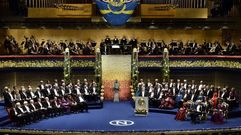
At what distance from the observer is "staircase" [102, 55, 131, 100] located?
26.3 m

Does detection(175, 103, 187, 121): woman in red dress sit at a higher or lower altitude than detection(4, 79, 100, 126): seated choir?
lower

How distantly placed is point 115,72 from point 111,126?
7.55m

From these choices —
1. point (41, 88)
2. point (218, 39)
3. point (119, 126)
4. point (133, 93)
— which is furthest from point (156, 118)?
point (218, 39)

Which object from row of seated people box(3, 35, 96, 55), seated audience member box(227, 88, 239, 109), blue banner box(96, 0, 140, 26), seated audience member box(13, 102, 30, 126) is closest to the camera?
blue banner box(96, 0, 140, 26)

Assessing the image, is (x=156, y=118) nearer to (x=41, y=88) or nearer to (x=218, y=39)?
(x=41, y=88)

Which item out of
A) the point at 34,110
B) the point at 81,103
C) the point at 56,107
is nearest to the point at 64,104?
the point at 56,107

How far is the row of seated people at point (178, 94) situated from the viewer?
22.4m

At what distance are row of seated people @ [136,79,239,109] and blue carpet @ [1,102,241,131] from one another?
3.53 ft

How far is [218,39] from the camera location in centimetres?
3056

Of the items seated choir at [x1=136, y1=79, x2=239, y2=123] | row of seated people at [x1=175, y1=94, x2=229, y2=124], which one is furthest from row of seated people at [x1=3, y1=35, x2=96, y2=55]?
row of seated people at [x1=175, y1=94, x2=229, y2=124]

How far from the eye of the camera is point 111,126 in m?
19.1

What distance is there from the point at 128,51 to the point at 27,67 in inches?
239

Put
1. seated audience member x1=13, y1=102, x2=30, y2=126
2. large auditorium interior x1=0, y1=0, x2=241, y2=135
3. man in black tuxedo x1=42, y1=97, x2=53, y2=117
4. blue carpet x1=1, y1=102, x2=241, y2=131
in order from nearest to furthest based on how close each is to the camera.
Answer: blue carpet x1=1, y1=102, x2=241, y2=131, seated audience member x1=13, y1=102, x2=30, y2=126, large auditorium interior x1=0, y1=0, x2=241, y2=135, man in black tuxedo x1=42, y1=97, x2=53, y2=117

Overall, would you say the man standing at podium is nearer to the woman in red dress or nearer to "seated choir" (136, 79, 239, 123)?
"seated choir" (136, 79, 239, 123)
